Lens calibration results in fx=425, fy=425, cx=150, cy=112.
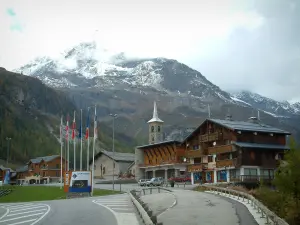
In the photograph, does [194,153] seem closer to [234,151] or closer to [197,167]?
[197,167]

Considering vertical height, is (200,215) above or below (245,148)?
below

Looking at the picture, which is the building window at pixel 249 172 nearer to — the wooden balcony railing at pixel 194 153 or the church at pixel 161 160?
the wooden balcony railing at pixel 194 153

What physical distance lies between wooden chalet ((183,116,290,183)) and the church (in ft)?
44.5

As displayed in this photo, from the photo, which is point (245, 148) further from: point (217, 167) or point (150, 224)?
point (150, 224)

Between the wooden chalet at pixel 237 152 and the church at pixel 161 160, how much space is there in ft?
44.5

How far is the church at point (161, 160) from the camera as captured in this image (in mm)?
87688

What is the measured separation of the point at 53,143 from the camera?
196125mm

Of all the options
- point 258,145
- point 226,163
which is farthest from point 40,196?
point 258,145

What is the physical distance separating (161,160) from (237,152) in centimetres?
3147

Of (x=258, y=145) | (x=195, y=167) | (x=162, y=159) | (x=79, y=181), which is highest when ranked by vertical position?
(x=258, y=145)

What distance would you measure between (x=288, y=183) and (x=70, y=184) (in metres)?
28.2

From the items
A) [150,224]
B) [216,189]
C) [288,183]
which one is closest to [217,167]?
[216,189]

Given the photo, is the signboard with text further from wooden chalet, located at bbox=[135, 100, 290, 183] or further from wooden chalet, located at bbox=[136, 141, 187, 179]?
wooden chalet, located at bbox=[136, 141, 187, 179]

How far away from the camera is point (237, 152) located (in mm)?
63781
